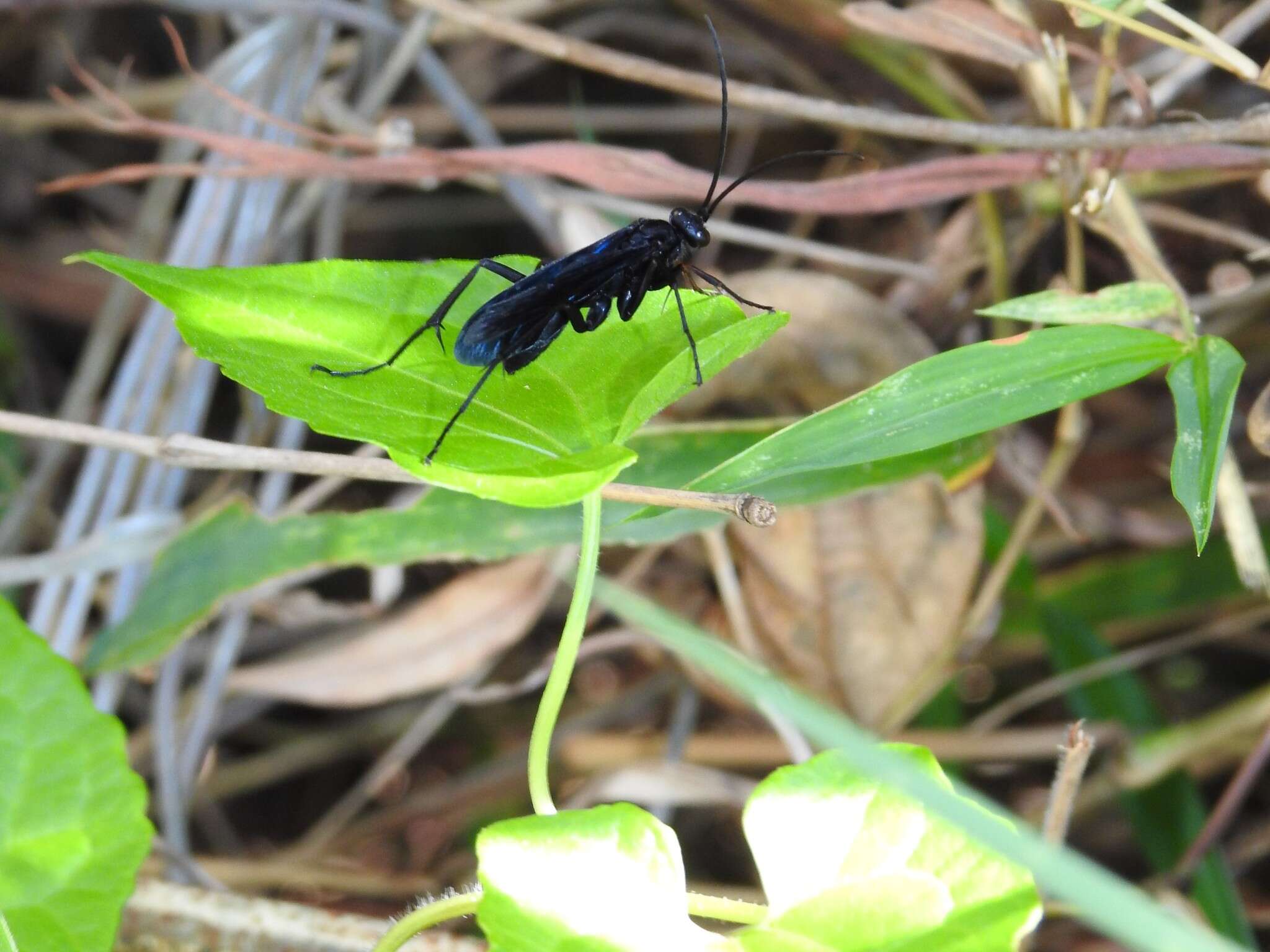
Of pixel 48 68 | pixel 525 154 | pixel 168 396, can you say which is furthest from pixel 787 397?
pixel 48 68

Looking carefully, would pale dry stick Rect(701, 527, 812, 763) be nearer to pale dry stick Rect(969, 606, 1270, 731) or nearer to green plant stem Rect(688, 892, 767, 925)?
pale dry stick Rect(969, 606, 1270, 731)

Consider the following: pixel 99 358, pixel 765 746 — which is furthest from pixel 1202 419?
pixel 99 358

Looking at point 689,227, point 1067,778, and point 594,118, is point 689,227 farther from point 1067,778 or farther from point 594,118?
point 1067,778

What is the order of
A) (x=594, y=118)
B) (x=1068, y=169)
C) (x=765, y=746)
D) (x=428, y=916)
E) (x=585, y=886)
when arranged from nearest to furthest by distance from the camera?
1. (x=585, y=886)
2. (x=428, y=916)
3. (x=1068, y=169)
4. (x=765, y=746)
5. (x=594, y=118)

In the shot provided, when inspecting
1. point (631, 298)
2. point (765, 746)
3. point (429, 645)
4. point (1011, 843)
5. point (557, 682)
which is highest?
point (631, 298)

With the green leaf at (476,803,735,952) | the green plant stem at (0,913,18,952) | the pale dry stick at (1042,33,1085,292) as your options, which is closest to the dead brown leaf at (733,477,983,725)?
the pale dry stick at (1042,33,1085,292)

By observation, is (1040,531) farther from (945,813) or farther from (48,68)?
(48,68)
